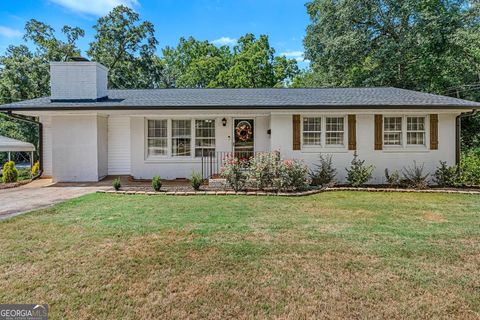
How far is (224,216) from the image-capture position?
5941 mm

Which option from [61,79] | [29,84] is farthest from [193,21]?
[61,79]

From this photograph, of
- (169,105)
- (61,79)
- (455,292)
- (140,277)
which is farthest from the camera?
(61,79)

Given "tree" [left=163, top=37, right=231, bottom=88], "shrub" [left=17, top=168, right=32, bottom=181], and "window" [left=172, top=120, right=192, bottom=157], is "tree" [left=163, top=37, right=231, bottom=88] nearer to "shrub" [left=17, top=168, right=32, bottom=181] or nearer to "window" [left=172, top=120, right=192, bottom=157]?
"shrub" [left=17, top=168, right=32, bottom=181]

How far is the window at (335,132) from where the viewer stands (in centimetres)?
1070

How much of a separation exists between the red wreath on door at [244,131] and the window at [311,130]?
2146 millimetres

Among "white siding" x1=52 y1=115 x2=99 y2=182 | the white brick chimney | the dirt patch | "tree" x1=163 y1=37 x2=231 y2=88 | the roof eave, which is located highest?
"tree" x1=163 y1=37 x2=231 y2=88

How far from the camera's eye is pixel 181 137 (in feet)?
38.4

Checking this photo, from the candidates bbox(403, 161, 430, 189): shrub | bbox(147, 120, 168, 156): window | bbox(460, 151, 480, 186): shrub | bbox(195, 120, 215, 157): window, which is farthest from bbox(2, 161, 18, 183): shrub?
bbox(460, 151, 480, 186): shrub

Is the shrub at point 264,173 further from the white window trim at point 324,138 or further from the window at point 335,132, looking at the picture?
the window at point 335,132

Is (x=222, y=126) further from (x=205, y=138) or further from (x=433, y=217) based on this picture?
(x=433, y=217)

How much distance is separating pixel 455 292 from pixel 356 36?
1932 cm

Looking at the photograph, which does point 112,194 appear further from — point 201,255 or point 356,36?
point 356,36

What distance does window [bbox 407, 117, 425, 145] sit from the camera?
10.7 meters

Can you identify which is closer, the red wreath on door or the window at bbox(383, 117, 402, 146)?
the window at bbox(383, 117, 402, 146)
